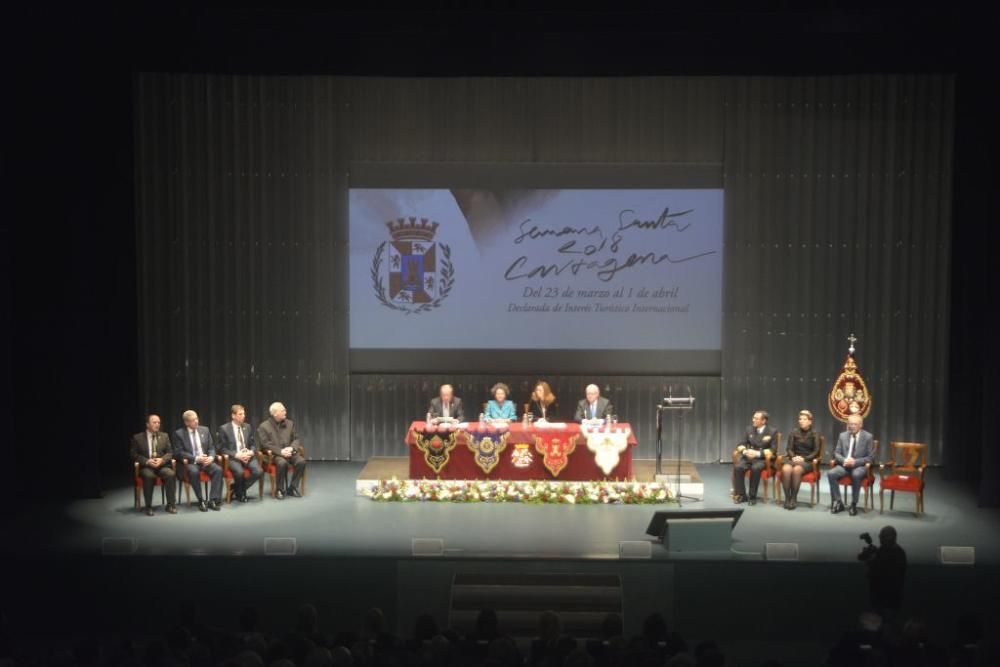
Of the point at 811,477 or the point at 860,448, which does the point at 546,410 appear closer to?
the point at 811,477

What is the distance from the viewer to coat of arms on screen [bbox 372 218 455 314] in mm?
13336

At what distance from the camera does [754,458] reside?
11.5 meters

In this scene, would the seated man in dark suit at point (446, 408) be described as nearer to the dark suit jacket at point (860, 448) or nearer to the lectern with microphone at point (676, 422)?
the lectern with microphone at point (676, 422)

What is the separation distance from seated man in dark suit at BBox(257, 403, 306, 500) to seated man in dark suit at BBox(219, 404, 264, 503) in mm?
169

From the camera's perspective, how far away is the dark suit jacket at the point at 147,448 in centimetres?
1113

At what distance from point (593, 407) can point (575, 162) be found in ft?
9.17

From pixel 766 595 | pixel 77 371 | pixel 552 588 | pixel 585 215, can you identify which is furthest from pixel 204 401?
pixel 766 595

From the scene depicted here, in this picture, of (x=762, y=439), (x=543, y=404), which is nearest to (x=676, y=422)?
(x=543, y=404)

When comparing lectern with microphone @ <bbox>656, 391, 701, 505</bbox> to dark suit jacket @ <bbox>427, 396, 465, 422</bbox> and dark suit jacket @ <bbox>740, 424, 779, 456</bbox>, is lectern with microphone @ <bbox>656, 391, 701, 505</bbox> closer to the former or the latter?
dark suit jacket @ <bbox>740, 424, 779, 456</bbox>

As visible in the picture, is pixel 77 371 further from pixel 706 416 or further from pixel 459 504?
pixel 706 416

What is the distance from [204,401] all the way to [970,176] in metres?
8.53

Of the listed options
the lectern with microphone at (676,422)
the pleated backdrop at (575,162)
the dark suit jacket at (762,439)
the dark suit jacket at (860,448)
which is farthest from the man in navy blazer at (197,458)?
the dark suit jacket at (860,448)

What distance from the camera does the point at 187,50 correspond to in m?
12.5

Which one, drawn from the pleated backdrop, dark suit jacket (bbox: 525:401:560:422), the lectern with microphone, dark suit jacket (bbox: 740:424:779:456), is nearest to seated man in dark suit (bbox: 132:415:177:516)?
the pleated backdrop
